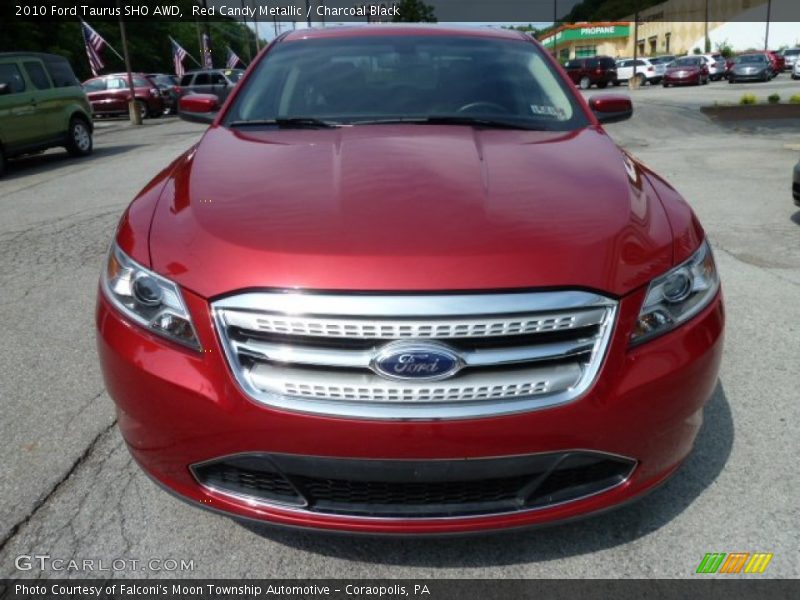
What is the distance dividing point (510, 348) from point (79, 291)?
3758 millimetres

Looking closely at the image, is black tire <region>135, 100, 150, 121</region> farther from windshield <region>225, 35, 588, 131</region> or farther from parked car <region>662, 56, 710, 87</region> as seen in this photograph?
parked car <region>662, 56, 710, 87</region>

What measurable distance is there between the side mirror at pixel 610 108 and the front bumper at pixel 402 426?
77.5 inches

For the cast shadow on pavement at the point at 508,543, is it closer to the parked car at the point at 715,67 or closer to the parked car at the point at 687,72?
the parked car at the point at 687,72

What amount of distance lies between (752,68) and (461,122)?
1584 inches

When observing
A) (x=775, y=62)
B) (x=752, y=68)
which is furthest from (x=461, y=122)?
(x=775, y=62)

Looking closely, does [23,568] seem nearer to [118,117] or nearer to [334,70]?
[334,70]

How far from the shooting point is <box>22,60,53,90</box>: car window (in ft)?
38.2

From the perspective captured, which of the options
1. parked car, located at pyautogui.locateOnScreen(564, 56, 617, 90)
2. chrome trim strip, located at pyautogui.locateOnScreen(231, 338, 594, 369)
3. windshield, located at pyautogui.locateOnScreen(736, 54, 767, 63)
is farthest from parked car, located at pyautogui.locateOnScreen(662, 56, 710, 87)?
chrome trim strip, located at pyautogui.locateOnScreen(231, 338, 594, 369)

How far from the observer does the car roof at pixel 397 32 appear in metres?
3.68

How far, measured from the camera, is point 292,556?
219 centimetres

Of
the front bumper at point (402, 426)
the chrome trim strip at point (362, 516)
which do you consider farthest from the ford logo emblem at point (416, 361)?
the chrome trim strip at point (362, 516)

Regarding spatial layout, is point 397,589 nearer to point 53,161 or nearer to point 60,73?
point 53,161

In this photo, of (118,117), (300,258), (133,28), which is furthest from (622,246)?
(133,28)

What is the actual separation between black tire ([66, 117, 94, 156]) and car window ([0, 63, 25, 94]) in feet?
4.03
